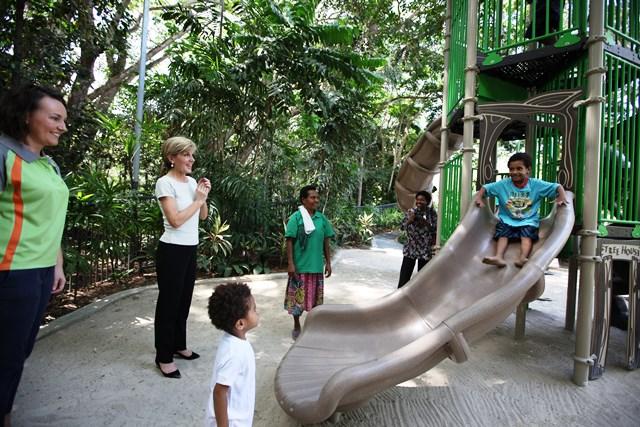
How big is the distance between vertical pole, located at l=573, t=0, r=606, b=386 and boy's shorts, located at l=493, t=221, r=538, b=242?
40 centimetres

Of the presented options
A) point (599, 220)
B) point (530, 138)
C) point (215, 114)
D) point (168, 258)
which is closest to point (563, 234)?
point (599, 220)

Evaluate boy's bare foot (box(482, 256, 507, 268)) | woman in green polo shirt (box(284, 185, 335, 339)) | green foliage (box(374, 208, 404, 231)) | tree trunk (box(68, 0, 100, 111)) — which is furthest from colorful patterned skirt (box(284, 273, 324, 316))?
green foliage (box(374, 208, 404, 231))

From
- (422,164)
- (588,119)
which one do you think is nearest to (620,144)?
(588,119)

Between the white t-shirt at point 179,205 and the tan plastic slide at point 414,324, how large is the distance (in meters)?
1.13

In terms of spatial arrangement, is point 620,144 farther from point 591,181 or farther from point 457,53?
point 457,53

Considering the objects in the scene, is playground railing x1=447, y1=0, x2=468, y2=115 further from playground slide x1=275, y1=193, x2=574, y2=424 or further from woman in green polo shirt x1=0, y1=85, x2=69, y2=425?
woman in green polo shirt x1=0, y1=85, x2=69, y2=425

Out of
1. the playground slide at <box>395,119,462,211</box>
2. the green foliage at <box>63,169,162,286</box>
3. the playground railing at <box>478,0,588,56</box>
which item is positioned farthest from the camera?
the playground slide at <box>395,119,462,211</box>

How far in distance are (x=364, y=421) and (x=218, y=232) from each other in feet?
16.0

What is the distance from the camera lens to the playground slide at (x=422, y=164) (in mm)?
6746

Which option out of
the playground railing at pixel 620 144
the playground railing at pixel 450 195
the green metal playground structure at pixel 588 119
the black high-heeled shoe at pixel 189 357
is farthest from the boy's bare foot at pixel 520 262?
the black high-heeled shoe at pixel 189 357

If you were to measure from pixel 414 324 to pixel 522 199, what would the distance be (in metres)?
1.53

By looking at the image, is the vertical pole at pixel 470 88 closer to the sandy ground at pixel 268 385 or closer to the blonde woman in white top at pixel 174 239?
the sandy ground at pixel 268 385

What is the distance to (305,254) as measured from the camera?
152 inches

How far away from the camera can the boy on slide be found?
3.44 meters
